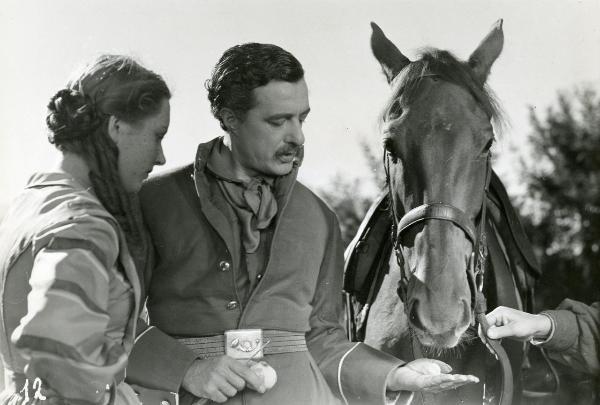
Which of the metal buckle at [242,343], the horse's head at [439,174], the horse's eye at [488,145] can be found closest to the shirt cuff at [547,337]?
the horse's head at [439,174]

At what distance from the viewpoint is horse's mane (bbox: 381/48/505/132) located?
9.36 ft

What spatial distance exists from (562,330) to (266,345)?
1189 mm

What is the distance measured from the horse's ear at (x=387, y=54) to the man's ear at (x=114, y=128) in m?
1.30

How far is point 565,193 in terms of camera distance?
133 inches

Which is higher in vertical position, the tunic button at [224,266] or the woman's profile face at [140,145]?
the woman's profile face at [140,145]

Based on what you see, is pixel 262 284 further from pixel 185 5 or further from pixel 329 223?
pixel 185 5

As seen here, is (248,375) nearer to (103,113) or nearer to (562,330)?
(103,113)

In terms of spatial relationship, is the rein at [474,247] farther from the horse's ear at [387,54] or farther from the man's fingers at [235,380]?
the man's fingers at [235,380]

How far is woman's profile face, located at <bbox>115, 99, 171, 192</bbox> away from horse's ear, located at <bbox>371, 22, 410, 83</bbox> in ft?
3.64

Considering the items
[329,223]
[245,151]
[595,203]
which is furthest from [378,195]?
[595,203]

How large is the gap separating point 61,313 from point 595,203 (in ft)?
8.29

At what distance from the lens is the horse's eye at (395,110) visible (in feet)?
9.32

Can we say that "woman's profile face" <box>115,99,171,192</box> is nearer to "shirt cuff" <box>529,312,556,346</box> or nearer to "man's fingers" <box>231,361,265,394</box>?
"man's fingers" <box>231,361,265,394</box>

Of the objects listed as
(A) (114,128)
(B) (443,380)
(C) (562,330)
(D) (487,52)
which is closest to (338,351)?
(B) (443,380)
